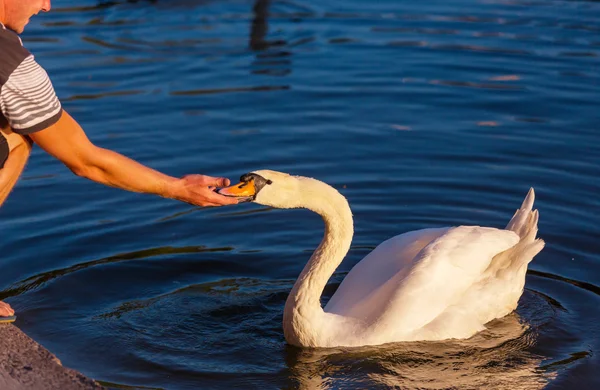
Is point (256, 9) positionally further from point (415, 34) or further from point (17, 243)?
point (17, 243)

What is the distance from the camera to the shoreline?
228 inches

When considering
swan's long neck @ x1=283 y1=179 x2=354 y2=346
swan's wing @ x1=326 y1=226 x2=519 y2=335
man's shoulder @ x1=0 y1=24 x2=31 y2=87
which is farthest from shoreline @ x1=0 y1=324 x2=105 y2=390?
swan's wing @ x1=326 y1=226 x2=519 y2=335

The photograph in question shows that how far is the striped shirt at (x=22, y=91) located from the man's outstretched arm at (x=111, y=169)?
11 cm

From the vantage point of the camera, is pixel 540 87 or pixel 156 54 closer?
pixel 540 87

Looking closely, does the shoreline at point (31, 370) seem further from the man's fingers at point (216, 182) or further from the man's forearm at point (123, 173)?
the man's fingers at point (216, 182)

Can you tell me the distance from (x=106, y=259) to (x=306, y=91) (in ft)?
16.0

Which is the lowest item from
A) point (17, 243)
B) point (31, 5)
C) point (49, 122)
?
point (17, 243)

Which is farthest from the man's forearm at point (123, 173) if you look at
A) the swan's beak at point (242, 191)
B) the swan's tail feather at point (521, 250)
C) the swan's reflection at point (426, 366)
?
the swan's tail feather at point (521, 250)

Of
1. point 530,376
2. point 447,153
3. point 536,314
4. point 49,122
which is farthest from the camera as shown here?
point 447,153

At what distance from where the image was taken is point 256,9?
16.5 m

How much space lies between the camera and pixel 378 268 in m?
7.17

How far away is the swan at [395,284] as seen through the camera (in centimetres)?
675

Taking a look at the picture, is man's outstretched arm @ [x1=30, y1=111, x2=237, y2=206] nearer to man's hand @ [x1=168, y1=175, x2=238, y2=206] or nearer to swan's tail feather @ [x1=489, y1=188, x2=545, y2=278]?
man's hand @ [x1=168, y1=175, x2=238, y2=206]

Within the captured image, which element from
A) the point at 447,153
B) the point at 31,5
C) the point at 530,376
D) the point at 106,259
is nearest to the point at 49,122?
the point at 31,5
